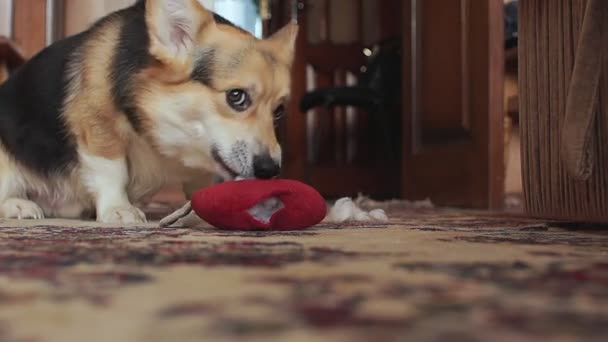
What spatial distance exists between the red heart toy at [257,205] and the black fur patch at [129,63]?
0.45 metres

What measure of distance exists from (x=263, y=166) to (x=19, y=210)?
0.73 meters

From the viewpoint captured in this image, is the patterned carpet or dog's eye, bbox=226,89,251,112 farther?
dog's eye, bbox=226,89,251,112

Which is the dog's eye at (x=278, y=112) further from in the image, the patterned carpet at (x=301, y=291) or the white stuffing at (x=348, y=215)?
the patterned carpet at (x=301, y=291)

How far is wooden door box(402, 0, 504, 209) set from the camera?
8.61 feet

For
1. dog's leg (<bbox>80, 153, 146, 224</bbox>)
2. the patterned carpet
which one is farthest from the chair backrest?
the patterned carpet

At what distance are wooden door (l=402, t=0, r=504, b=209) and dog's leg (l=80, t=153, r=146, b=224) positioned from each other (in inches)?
56.7

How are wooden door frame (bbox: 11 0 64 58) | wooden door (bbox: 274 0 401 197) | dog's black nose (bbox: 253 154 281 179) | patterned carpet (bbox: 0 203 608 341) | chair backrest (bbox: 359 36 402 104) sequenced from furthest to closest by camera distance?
wooden door (bbox: 274 0 401 197) → chair backrest (bbox: 359 36 402 104) → wooden door frame (bbox: 11 0 64 58) → dog's black nose (bbox: 253 154 281 179) → patterned carpet (bbox: 0 203 608 341)

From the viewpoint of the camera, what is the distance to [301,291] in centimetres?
59

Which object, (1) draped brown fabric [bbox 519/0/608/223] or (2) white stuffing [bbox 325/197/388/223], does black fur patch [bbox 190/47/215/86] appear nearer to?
(2) white stuffing [bbox 325/197/388/223]

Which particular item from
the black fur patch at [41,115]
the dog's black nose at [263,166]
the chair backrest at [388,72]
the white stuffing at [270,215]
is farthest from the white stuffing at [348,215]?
the chair backrest at [388,72]

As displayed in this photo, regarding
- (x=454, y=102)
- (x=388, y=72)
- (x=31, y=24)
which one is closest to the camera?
(x=454, y=102)

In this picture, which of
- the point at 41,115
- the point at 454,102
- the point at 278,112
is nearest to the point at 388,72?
the point at 454,102

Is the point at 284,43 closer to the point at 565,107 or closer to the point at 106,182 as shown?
the point at 106,182

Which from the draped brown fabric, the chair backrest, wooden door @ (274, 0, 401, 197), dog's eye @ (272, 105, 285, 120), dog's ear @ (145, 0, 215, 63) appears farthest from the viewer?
wooden door @ (274, 0, 401, 197)
